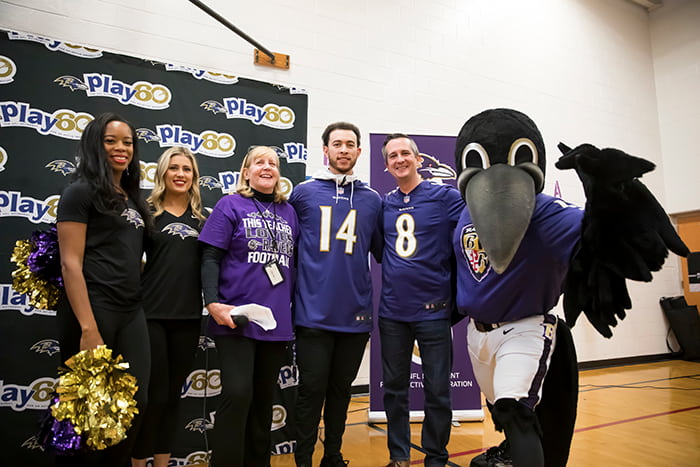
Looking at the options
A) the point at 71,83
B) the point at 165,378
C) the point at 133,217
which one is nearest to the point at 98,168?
the point at 133,217

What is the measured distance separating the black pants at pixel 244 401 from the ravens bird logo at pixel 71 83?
178 cm

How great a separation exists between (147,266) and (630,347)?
615 centimetres

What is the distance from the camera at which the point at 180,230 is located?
2.06m

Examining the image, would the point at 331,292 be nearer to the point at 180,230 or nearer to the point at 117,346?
the point at 180,230

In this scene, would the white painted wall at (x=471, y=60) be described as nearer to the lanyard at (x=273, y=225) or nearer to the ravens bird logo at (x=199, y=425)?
the ravens bird logo at (x=199, y=425)

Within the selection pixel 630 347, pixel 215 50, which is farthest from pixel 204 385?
pixel 630 347

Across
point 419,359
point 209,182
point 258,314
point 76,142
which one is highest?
point 76,142

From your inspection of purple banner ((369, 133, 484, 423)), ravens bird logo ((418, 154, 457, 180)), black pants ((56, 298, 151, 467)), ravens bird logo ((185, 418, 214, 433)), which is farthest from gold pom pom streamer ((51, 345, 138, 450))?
ravens bird logo ((418, 154, 457, 180))

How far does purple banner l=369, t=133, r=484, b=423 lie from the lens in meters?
3.18

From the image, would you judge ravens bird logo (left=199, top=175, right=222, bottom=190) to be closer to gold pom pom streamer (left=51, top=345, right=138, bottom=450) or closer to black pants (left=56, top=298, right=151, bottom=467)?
black pants (left=56, top=298, right=151, bottom=467)

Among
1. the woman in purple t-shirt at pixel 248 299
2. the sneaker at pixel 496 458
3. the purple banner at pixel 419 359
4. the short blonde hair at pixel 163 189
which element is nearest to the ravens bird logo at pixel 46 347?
the short blonde hair at pixel 163 189

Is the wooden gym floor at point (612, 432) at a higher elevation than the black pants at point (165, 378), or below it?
below

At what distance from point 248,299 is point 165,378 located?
52 cm

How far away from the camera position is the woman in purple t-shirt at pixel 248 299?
1789mm
